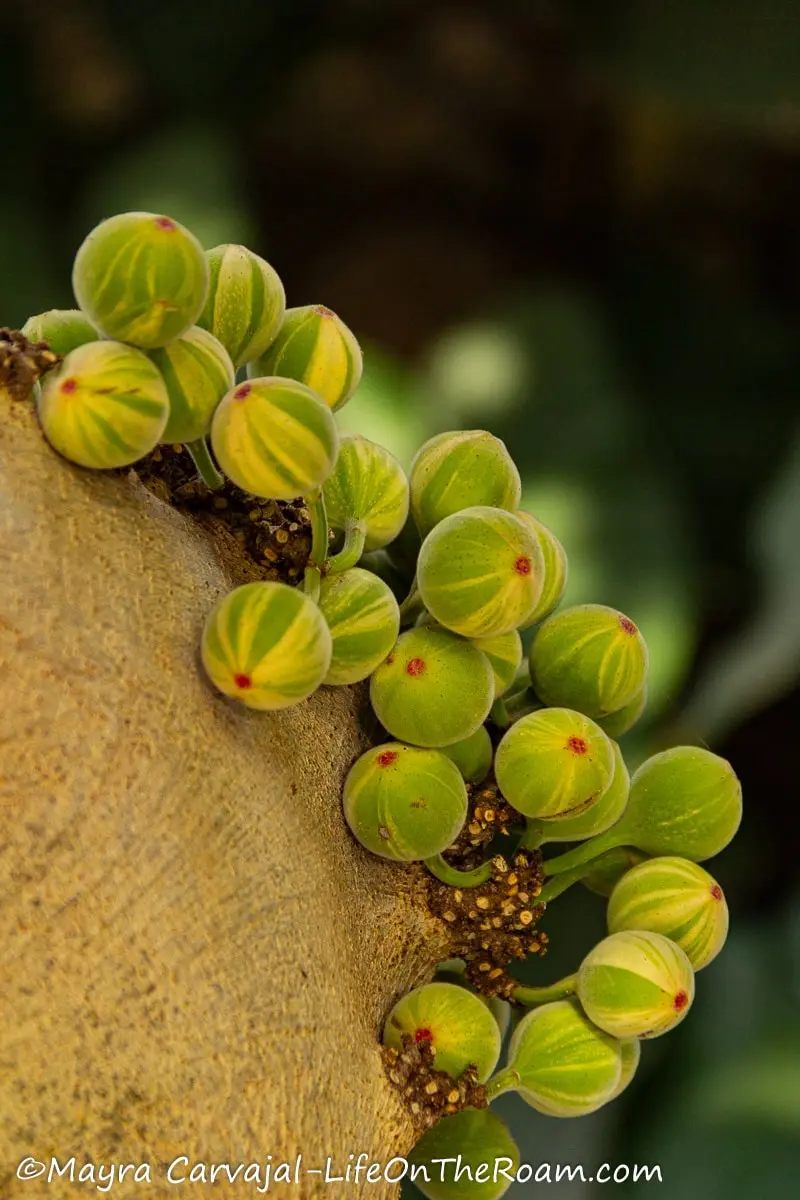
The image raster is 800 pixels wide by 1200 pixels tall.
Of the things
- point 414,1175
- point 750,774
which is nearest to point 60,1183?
point 414,1175

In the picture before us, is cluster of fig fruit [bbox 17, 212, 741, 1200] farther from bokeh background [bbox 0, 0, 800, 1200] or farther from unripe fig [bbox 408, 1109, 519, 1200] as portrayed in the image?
bokeh background [bbox 0, 0, 800, 1200]

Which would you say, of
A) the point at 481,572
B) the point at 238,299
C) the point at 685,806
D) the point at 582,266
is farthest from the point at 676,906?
the point at 582,266

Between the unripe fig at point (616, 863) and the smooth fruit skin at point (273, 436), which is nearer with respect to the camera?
the smooth fruit skin at point (273, 436)

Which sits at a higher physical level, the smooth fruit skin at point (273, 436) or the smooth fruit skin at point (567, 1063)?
the smooth fruit skin at point (273, 436)

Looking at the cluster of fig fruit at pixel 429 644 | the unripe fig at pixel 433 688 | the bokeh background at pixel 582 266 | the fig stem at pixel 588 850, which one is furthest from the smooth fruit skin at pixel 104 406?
the bokeh background at pixel 582 266

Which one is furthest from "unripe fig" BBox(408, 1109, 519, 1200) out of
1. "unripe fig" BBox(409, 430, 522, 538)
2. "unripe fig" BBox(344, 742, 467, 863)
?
"unripe fig" BBox(409, 430, 522, 538)

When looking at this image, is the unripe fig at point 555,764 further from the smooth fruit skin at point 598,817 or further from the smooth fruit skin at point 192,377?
the smooth fruit skin at point 192,377

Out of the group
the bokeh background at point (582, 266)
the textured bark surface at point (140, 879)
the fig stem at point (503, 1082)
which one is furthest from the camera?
the bokeh background at point (582, 266)

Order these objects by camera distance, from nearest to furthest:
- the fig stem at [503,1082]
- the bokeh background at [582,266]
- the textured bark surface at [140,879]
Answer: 1. the textured bark surface at [140,879]
2. the fig stem at [503,1082]
3. the bokeh background at [582,266]
